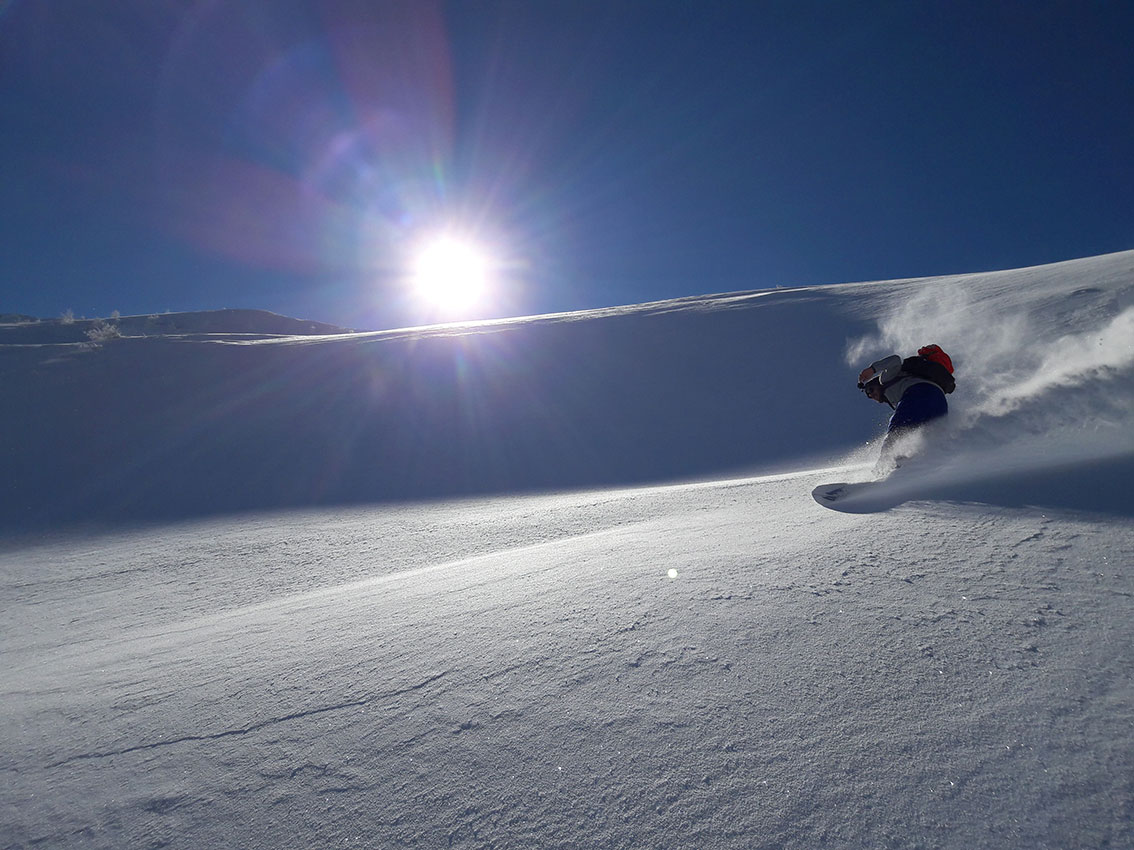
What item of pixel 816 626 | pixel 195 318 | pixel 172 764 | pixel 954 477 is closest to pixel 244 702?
pixel 172 764

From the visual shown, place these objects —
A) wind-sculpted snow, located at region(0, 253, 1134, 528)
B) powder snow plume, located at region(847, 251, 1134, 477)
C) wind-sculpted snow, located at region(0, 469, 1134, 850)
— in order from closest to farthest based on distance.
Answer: wind-sculpted snow, located at region(0, 469, 1134, 850), powder snow plume, located at region(847, 251, 1134, 477), wind-sculpted snow, located at region(0, 253, 1134, 528)

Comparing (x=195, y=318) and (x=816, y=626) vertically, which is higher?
(x=195, y=318)

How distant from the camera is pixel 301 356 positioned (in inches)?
710

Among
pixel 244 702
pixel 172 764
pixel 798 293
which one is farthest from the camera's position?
pixel 798 293

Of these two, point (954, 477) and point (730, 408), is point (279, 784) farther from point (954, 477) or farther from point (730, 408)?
point (730, 408)

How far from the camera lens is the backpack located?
5.29m

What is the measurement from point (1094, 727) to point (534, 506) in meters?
6.86

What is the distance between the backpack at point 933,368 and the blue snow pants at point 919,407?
0.23 ft

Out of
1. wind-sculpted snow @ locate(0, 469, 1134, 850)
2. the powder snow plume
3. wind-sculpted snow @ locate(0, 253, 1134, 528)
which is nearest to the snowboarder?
the powder snow plume

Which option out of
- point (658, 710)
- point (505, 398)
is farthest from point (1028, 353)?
point (658, 710)

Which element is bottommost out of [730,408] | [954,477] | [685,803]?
[685,803]

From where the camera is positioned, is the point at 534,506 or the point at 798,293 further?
the point at 798,293

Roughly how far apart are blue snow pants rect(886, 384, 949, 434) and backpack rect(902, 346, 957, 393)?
0.07 m

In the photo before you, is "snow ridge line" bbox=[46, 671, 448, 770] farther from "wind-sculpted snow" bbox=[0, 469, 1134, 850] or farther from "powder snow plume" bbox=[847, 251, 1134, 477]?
"powder snow plume" bbox=[847, 251, 1134, 477]
